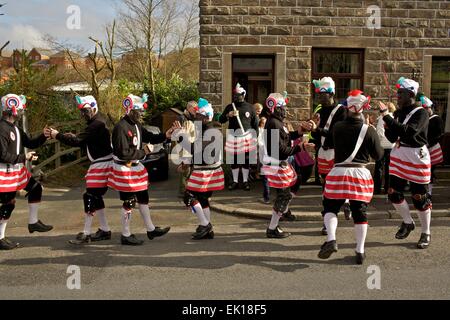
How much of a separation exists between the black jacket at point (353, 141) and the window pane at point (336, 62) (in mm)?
5964

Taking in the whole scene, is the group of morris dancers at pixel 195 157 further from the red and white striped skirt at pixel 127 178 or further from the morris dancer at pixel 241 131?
the morris dancer at pixel 241 131

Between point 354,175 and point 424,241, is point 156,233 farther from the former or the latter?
point 424,241

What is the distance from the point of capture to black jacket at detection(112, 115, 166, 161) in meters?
6.51

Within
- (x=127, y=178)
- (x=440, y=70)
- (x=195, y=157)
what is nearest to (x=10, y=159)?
(x=127, y=178)

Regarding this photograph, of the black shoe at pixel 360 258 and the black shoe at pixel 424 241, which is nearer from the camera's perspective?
the black shoe at pixel 360 258

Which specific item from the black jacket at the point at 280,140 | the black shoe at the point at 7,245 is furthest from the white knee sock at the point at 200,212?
the black shoe at the point at 7,245

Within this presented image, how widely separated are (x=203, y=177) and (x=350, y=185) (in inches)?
85.5

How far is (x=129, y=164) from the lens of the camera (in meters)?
6.63

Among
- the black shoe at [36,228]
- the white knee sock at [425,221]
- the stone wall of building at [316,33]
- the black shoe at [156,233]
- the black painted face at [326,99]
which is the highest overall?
the stone wall of building at [316,33]

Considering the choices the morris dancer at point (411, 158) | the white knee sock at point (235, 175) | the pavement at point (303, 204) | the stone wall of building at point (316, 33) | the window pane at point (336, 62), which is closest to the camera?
the morris dancer at point (411, 158)

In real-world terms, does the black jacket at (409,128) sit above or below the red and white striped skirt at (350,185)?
above

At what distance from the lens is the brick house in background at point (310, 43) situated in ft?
36.8

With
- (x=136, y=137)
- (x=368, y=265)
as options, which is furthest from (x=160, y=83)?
(x=368, y=265)
